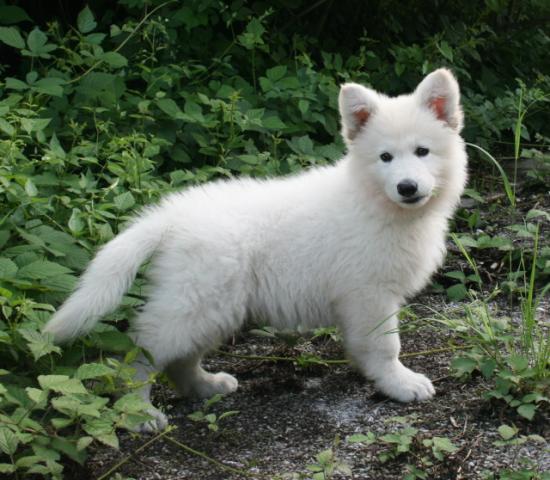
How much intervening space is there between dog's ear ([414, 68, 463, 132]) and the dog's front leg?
0.86 metres

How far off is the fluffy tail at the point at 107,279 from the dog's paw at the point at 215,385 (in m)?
0.66

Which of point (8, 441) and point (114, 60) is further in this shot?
point (114, 60)

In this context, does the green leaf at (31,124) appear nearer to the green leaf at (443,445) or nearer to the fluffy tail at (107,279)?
the fluffy tail at (107,279)

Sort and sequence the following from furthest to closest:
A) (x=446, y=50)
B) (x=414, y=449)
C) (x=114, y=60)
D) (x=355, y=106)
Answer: (x=446, y=50) < (x=114, y=60) < (x=355, y=106) < (x=414, y=449)

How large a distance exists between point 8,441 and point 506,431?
1.69 meters

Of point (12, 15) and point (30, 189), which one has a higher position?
point (12, 15)

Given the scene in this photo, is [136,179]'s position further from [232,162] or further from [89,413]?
[89,413]

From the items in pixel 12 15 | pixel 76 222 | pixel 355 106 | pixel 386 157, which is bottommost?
pixel 76 222

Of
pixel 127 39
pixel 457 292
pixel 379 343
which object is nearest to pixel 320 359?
pixel 379 343

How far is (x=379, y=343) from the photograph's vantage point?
13.1 feet

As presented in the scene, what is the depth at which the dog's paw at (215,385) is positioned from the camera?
417cm

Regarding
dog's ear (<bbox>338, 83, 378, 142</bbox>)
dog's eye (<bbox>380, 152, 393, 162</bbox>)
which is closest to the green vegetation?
dog's eye (<bbox>380, 152, 393, 162</bbox>)

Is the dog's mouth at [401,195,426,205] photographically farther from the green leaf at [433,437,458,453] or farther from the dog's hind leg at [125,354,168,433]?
the dog's hind leg at [125,354,168,433]

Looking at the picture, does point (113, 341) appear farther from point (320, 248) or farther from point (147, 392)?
point (320, 248)
